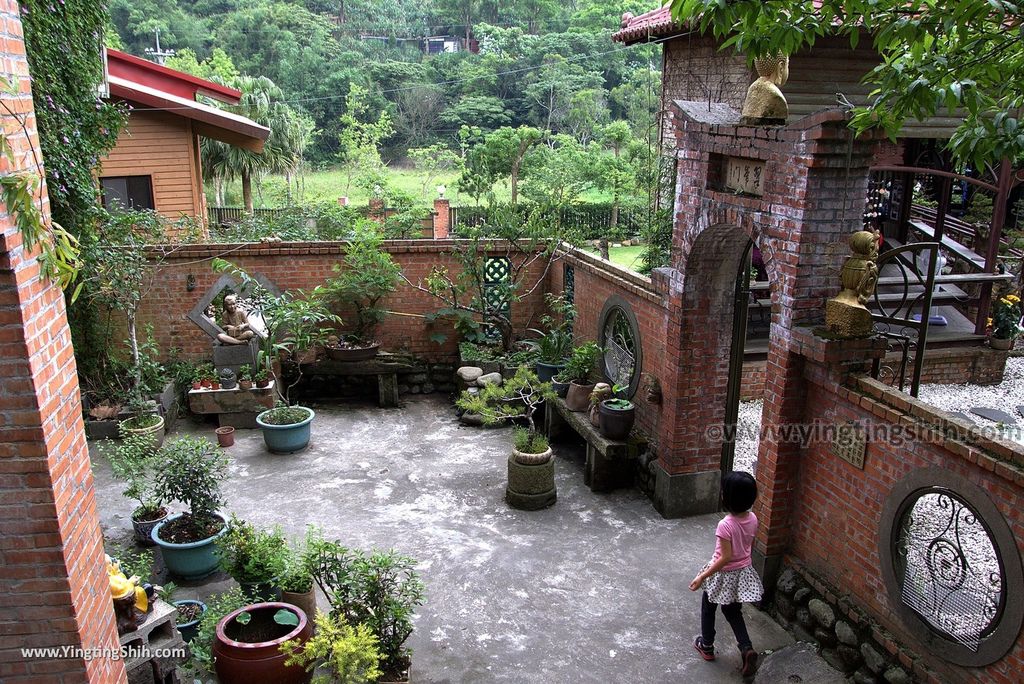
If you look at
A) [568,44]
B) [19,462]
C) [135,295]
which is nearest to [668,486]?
[19,462]

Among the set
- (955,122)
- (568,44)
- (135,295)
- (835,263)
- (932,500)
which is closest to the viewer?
(932,500)

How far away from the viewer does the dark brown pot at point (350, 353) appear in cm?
1007

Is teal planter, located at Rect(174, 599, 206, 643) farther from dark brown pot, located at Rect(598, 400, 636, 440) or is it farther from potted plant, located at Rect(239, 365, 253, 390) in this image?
potted plant, located at Rect(239, 365, 253, 390)

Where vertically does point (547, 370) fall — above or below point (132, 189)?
below

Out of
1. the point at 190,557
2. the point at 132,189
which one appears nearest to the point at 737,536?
the point at 190,557

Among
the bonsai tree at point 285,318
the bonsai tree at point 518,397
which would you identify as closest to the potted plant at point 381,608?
the bonsai tree at point 518,397

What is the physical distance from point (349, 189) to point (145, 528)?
24.9 m

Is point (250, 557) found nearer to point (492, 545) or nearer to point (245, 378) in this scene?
point (492, 545)

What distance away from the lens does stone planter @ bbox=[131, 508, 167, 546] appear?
644 centimetres

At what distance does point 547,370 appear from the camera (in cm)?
925

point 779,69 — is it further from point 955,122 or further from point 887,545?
point 955,122

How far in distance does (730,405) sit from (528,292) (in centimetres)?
432

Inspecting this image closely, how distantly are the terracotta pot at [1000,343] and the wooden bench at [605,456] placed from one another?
622cm

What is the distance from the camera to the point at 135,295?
8781mm
